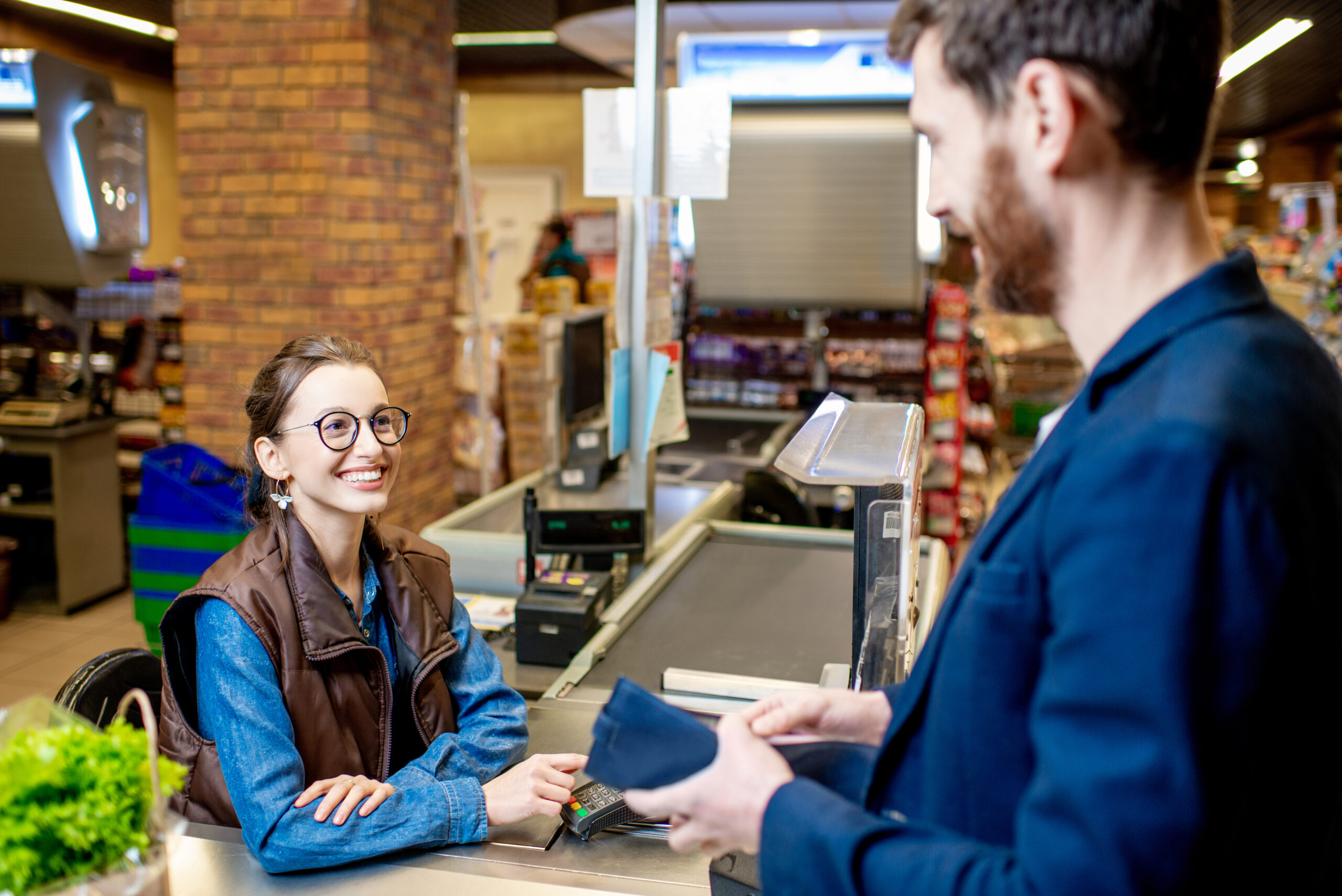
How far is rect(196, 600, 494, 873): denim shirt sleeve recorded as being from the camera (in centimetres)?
144

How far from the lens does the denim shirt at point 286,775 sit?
4.72 ft

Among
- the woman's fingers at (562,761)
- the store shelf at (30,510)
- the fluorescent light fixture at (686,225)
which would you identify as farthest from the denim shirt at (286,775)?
the store shelf at (30,510)

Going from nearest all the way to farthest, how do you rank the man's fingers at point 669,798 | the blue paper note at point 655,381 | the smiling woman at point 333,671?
the man's fingers at point 669,798 → the smiling woman at point 333,671 → the blue paper note at point 655,381

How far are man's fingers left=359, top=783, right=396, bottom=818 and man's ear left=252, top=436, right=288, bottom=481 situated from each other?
0.56 meters

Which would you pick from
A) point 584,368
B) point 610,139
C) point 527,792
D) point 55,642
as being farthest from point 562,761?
point 55,642

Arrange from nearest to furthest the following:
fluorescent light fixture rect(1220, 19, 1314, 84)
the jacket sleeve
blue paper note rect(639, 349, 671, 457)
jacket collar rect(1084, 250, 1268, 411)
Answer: the jacket sleeve → jacket collar rect(1084, 250, 1268, 411) → blue paper note rect(639, 349, 671, 457) → fluorescent light fixture rect(1220, 19, 1314, 84)

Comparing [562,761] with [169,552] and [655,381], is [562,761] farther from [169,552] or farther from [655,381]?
[169,552]

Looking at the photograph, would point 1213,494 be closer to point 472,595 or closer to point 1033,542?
point 1033,542

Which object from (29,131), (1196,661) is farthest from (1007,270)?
(29,131)

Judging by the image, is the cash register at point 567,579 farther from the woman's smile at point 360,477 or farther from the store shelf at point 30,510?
the store shelf at point 30,510

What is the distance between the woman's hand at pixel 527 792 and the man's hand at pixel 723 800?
2.28 feet

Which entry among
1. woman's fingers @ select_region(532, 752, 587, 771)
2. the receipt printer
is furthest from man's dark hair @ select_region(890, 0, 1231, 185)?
the receipt printer

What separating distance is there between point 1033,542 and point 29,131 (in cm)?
527

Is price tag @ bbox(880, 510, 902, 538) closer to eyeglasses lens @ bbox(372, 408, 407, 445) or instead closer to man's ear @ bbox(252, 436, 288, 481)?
eyeglasses lens @ bbox(372, 408, 407, 445)
